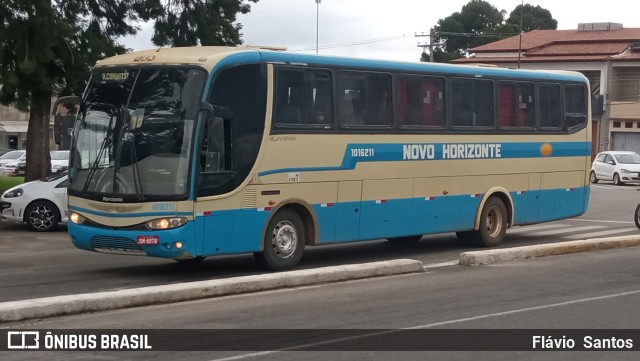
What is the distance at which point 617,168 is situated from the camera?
46.8 m

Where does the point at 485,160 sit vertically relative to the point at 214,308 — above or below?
above

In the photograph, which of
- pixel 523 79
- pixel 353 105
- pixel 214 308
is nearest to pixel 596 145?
pixel 523 79

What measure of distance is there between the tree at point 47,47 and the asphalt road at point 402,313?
11.7 m

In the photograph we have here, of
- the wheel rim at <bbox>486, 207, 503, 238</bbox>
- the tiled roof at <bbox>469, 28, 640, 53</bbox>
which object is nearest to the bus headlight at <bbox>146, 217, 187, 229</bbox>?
the wheel rim at <bbox>486, 207, 503, 238</bbox>

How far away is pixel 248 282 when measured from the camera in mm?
13102

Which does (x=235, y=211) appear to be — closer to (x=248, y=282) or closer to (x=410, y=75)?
(x=248, y=282)

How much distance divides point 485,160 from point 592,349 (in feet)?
32.1

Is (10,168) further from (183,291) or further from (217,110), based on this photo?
(183,291)

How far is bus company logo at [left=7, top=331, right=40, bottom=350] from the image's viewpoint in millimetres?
Answer: 9422

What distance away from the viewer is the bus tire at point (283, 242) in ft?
50.0

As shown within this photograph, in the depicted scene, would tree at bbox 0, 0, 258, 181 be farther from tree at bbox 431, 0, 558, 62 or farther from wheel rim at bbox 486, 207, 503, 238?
tree at bbox 431, 0, 558, 62

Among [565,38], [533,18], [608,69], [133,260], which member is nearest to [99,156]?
[133,260]

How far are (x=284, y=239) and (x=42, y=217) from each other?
8426 millimetres

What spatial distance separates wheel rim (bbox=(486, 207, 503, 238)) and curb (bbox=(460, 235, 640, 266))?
1606 mm
